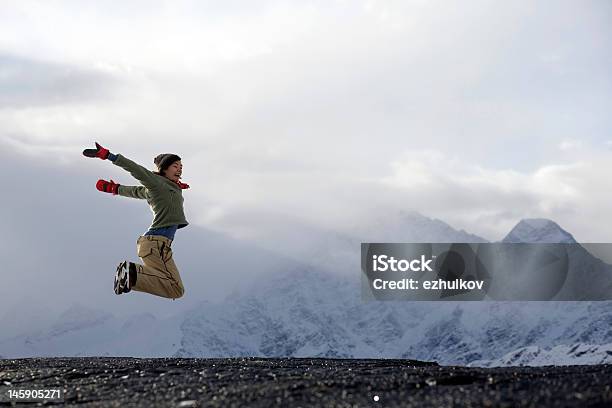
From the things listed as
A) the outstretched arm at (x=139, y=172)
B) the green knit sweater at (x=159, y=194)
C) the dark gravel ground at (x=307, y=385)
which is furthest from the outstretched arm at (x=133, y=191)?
the dark gravel ground at (x=307, y=385)

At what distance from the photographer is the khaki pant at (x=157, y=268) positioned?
1212 cm

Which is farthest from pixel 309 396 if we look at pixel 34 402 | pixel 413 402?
pixel 34 402

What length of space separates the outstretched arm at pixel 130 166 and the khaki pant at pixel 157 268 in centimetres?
81

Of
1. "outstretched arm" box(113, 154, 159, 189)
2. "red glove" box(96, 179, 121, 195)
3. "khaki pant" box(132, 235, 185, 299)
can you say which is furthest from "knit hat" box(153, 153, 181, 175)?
"khaki pant" box(132, 235, 185, 299)

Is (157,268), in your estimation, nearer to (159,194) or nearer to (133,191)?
(159,194)

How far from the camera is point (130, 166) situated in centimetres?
1180

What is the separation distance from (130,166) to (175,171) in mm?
900

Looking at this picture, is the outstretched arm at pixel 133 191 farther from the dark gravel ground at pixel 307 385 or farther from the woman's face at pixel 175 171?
the dark gravel ground at pixel 307 385

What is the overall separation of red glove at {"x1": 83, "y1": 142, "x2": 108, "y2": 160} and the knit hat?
1.24 m

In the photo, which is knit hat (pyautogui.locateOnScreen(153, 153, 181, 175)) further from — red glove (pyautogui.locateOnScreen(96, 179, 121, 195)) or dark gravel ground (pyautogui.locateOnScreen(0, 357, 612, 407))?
dark gravel ground (pyautogui.locateOnScreen(0, 357, 612, 407))

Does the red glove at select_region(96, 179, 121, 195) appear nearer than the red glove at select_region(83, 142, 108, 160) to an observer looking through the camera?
No

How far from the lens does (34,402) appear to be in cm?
898

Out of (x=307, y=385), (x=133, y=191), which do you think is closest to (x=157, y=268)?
(x=133, y=191)

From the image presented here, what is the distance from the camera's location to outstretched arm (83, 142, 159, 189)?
11.3 metres
